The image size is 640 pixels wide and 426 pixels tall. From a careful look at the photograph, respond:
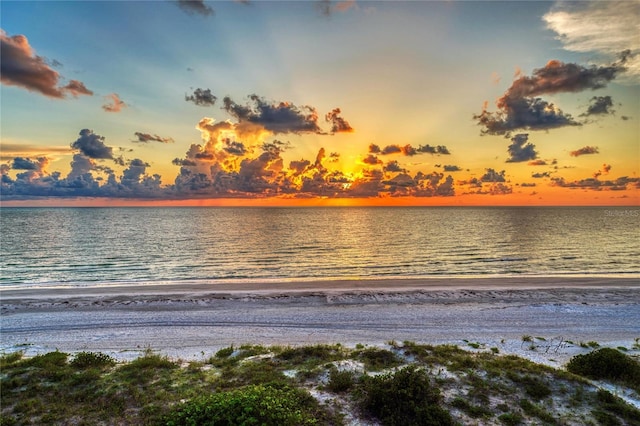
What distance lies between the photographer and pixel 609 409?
10.4 meters

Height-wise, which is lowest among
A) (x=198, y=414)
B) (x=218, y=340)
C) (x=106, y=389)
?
(x=218, y=340)

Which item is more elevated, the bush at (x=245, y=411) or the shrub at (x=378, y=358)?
the bush at (x=245, y=411)

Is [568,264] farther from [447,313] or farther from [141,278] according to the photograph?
[141,278]

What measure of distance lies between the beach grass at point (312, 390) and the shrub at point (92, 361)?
7 centimetres

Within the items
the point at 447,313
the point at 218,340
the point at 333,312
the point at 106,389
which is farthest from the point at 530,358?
the point at 106,389

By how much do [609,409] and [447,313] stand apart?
1391 cm

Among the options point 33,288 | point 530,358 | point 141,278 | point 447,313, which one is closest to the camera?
point 530,358

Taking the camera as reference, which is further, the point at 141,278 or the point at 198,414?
the point at 141,278

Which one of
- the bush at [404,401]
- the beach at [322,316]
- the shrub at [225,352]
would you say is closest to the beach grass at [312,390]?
the bush at [404,401]

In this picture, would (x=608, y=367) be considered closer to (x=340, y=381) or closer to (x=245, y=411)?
(x=340, y=381)

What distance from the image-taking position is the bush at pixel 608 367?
12469 mm

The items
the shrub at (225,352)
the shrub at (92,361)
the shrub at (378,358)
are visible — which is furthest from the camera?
the shrub at (225,352)

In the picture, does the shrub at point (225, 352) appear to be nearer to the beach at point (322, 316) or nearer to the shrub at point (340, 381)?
the beach at point (322, 316)

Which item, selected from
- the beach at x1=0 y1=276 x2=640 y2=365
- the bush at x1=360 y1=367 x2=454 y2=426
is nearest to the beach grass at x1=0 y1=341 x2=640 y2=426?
the bush at x1=360 y1=367 x2=454 y2=426
